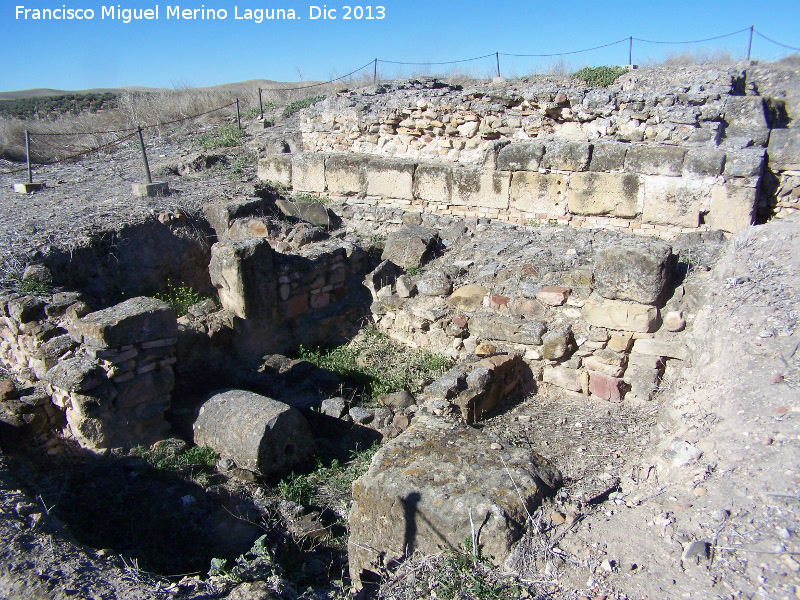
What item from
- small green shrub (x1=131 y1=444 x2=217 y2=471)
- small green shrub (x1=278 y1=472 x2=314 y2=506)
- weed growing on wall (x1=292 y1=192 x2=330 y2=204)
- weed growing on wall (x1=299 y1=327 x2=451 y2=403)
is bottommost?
small green shrub (x1=278 y1=472 x2=314 y2=506)

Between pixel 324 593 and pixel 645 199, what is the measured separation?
5.33 meters

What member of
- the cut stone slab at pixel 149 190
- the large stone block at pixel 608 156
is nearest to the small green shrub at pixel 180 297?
the cut stone slab at pixel 149 190

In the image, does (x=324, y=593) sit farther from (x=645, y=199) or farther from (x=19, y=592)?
(x=645, y=199)

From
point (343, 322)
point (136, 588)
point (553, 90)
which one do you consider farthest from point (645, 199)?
point (136, 588)

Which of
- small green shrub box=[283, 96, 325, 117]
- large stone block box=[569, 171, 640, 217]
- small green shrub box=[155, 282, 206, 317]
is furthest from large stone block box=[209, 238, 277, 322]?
small green shrub box=[283, 96, 325, 117]

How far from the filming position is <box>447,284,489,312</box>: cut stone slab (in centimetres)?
561

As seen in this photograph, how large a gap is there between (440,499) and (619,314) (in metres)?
2.71

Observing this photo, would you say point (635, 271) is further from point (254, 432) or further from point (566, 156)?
point (254, 432)

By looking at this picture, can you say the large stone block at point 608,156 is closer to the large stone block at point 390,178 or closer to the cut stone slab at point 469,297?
the cut stone slab at point 469,297

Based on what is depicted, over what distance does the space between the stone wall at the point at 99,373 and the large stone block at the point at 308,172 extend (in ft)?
14.0

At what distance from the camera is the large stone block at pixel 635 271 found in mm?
4707

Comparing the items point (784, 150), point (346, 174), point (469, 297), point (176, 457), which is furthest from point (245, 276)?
point (784, 150)

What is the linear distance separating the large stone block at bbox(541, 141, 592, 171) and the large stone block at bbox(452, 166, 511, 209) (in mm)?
542

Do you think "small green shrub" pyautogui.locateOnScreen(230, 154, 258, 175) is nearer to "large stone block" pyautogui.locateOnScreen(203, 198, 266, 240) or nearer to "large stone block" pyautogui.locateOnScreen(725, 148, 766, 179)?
"large stone block" pyautogui.locateOnScreen(203, 198, 266, 240)
